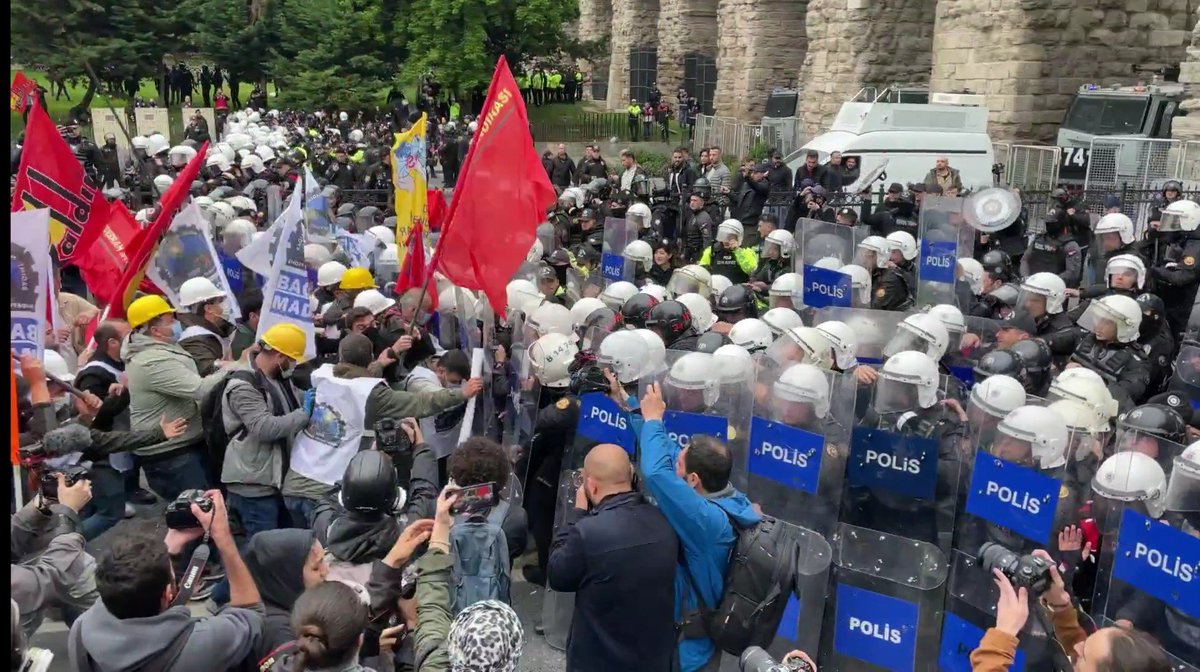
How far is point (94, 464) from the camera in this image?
18.3ft

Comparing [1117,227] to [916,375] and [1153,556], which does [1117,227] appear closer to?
[916,375]

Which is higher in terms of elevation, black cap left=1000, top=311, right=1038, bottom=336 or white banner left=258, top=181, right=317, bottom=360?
white banner left=258, top=181, right=317, bottom=360

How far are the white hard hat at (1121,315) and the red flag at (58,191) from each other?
272 inches

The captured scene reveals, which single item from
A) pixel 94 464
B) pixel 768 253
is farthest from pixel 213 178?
pixel 94 464

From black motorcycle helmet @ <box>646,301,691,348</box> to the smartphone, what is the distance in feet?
7.94

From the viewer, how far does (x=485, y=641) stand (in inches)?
112

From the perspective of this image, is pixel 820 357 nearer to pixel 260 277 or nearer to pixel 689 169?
pixel 260 277

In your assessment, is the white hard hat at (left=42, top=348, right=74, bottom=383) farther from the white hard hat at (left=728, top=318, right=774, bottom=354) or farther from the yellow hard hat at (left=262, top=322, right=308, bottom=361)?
the white hard hat at (left=728, top=318, right=774, bottom=354)

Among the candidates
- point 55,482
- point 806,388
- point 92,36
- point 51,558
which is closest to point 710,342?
point 806,388

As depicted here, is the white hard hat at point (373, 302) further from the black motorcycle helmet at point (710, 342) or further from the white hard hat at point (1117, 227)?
the white hard hat at point (1117, 227)

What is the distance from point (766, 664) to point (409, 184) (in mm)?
6816

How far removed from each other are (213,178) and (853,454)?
11.4 m

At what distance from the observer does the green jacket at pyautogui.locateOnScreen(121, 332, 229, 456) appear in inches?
211

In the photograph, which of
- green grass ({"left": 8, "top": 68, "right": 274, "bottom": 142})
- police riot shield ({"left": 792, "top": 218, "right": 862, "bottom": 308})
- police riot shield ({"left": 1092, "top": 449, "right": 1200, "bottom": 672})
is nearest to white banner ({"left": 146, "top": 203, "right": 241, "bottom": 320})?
police riot shield ({"left": 792, "top": 218, "right": 862, "bottom": 308})
